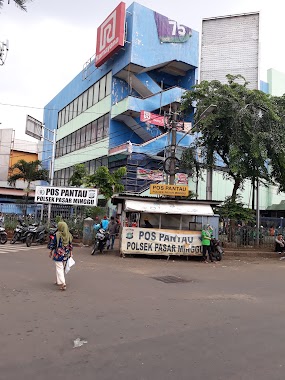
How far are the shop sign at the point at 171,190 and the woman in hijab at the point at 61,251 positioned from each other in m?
8.33

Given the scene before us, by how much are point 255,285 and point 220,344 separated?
5263mm

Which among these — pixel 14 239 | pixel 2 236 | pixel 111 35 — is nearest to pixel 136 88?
pixel 111 35

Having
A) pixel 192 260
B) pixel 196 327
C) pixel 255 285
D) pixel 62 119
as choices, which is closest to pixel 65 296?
pixel 196 327

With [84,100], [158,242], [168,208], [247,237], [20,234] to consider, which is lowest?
[20,234]

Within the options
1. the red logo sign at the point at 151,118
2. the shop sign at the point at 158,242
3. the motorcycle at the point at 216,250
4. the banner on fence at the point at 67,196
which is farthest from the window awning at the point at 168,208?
the red logo sign at the point at 151,118

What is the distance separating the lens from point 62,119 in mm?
45031

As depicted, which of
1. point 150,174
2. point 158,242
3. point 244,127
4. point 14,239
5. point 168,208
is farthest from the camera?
point 150,174

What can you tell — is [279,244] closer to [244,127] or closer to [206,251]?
[206,251]

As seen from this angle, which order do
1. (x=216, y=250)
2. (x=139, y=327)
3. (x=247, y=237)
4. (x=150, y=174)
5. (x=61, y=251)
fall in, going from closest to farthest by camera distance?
(x=139, y=327) → (x=61, y=251) → (x=216, y=250) → (x=247, y=237) → (x=150, y=174)

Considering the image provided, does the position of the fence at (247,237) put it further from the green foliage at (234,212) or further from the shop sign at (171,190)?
the shop sign at (171,190)

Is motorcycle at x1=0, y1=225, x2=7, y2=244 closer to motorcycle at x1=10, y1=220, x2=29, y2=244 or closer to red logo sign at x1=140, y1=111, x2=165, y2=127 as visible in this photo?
motorcycle at x1=10, y1=220, x2=29, y2=244

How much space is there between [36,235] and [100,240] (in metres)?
4.59

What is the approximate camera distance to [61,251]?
841 centimetres

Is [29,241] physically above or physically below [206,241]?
below
